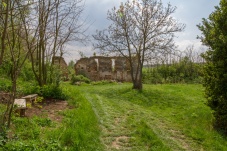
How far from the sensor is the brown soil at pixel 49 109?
217 inches

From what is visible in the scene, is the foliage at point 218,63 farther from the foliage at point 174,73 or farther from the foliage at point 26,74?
the foliage at point 174,73

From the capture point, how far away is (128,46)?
1323 cm

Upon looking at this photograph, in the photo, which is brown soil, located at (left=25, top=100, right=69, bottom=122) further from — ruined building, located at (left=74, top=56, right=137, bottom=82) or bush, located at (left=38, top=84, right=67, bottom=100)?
ruined building, located at (left=74, top=56, right=137, bottom=82)

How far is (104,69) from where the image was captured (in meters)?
22.8

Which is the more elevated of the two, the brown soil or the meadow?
the brown soil

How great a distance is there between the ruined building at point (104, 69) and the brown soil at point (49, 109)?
1513 cm

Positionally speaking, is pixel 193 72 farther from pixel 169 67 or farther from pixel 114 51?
→ pixel 114 51

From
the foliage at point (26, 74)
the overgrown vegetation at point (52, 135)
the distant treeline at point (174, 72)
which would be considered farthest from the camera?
the distant treeline at point (174, 72)

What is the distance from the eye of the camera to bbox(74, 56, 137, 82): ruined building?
22484mm

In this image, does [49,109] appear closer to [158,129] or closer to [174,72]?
[158,129]

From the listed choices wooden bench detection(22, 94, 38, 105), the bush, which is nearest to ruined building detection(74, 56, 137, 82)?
the bush

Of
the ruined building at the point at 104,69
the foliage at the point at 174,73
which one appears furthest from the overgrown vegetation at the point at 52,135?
the ruined building at the point at 104,69

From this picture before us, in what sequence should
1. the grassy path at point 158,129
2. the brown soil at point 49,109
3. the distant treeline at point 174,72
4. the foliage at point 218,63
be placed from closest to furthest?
the grassy path at point 158,129, the brown soil at point 49,109, the foliage at point 218,63, the distant treeline at point 174,72

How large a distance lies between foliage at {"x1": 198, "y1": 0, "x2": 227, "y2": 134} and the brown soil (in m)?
4.41
